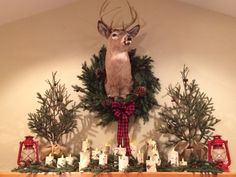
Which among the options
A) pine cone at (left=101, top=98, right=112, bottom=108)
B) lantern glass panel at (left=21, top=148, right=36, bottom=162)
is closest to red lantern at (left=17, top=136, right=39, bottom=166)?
lantern glass panel at (left=21, top=148, right=36, bottom=162)

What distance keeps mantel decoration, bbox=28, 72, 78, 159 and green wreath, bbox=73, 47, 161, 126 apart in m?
0.13

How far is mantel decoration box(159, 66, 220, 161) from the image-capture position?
2.27 m

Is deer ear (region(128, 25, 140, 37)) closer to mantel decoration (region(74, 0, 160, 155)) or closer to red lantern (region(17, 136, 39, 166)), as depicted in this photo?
mantel decoration (region(74, 0, 160, 155))

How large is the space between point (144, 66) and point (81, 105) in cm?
59

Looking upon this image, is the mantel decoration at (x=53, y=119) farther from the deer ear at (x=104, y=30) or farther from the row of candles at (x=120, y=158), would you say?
the deer ear at (x=104, y=30)

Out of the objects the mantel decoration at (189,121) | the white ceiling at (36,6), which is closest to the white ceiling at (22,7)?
the white ceiling at (36,6)

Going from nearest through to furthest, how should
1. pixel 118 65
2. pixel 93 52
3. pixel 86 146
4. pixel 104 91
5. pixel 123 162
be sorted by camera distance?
pixel 123 162, pixel 86 146, pixel 118 65, pixel 104 91, pixel 93 52

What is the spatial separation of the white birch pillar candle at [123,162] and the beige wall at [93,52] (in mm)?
410

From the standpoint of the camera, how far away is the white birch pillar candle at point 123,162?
2.09 meters

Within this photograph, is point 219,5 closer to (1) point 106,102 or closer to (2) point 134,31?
(2) point 134,31

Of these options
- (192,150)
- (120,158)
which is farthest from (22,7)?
(192,150)

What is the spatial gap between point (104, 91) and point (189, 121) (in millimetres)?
695

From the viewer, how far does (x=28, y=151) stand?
2410mm

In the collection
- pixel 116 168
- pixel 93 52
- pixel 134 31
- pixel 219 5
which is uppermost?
pixel 219 5
